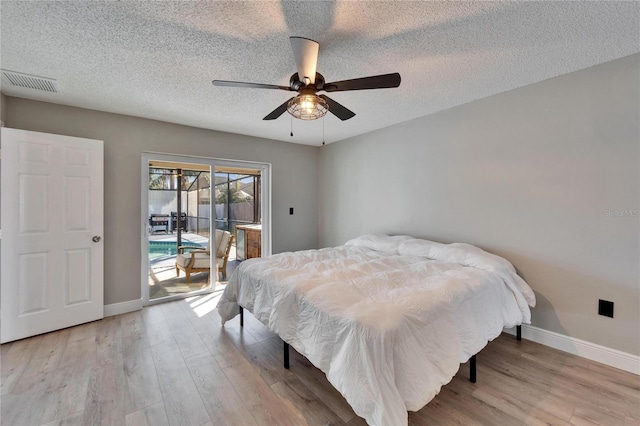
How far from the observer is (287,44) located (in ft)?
6.10

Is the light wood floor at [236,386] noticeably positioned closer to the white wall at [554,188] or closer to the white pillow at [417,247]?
the white wall at [554,188]

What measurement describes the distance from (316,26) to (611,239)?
2779 millimetres

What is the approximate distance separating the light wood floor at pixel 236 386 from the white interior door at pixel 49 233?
29 centimetres

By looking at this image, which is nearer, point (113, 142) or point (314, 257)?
point (314, 257)

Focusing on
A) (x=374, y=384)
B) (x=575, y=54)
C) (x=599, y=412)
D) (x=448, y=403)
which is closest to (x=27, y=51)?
(x=374, y=384)

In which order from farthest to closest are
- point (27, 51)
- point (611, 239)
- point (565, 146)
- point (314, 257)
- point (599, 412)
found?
point (314, 257) → point (565, 146) → point (611, 239) → point (27, 51) → point (599, 412)

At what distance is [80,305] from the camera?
2.84 m

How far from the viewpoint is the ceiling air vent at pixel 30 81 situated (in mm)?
2219

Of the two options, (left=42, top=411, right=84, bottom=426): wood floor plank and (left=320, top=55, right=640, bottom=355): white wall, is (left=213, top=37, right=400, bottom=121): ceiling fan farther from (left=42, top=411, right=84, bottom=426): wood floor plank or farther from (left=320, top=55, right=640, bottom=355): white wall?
(left=42, top=411, right=84, bottom=426): wood floor plank

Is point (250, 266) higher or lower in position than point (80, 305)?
higher

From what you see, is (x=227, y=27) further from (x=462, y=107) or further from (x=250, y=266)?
(x=462, y=107)

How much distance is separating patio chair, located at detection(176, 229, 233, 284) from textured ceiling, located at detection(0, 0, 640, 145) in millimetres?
2059

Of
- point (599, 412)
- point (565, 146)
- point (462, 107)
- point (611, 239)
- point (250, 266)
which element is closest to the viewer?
point (599, 412)

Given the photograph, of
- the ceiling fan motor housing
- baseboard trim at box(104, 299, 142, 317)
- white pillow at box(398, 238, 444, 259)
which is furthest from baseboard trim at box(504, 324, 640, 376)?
baseboard trim at box(104, 299, 142, 317)
